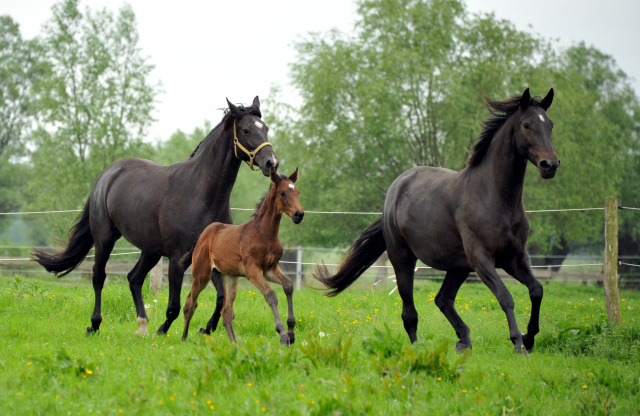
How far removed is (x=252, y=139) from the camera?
6707 mm

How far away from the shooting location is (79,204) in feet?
87.6

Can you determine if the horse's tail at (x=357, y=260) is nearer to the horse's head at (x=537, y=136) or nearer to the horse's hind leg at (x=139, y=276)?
the horse's hind leg at (x=139, y=276)

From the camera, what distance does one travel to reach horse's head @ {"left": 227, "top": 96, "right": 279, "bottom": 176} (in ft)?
21.3

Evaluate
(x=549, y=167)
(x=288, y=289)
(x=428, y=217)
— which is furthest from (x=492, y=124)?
(x=288, y=289)

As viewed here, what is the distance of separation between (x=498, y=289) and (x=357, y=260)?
2.29 m

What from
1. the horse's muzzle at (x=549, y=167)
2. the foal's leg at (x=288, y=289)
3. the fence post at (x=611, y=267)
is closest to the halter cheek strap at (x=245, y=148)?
the foal's leg at (x=288, y=289)

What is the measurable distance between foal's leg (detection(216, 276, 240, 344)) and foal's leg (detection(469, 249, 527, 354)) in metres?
2.39

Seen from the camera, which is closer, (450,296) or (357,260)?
(450,296)

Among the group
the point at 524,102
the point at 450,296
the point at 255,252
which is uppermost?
the point at 524,102

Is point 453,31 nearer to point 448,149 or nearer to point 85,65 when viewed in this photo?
point 448,149

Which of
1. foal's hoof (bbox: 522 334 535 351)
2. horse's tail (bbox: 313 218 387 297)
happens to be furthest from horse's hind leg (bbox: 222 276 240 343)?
foal's hoof (bbox: 522 334 535 351)

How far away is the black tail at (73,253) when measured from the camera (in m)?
8.52

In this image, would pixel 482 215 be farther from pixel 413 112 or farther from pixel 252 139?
pixel 413 112

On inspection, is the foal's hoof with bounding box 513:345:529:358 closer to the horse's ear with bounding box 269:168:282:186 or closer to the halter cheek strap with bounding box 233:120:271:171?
the horse's ear with bounding box 269:168:282:186
